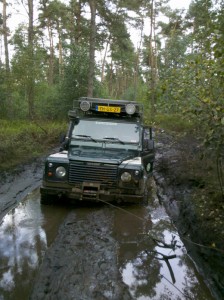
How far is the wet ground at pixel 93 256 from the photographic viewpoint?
395cm

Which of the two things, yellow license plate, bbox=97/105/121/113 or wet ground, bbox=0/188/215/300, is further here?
yellow license plate, bbox=97/105/121/113

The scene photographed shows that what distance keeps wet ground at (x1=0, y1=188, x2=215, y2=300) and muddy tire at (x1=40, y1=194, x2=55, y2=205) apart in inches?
7.7

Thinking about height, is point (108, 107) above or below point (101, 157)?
above

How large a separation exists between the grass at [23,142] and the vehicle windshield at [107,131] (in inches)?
141

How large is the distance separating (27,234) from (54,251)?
A: 0.85m

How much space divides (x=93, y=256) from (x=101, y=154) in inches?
109

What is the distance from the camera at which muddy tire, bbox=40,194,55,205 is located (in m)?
6.81

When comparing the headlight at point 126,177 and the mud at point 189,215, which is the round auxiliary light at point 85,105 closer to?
the headlight at point 126,177

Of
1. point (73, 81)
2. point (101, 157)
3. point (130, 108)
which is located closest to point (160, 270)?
point (101, 157)

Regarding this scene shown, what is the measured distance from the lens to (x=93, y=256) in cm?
473

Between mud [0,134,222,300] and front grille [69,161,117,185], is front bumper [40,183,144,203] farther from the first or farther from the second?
mud [0,134,222,300]

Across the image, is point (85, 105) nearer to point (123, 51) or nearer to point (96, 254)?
point (96, 254)

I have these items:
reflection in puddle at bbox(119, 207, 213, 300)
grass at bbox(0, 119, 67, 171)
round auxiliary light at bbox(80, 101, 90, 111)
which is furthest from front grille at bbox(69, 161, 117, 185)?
grass at bbox(0, 119, 67, 171)

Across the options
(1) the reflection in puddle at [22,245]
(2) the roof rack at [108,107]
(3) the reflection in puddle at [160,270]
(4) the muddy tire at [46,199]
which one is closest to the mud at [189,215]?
(3) the reflection in puddle at [160,270]
